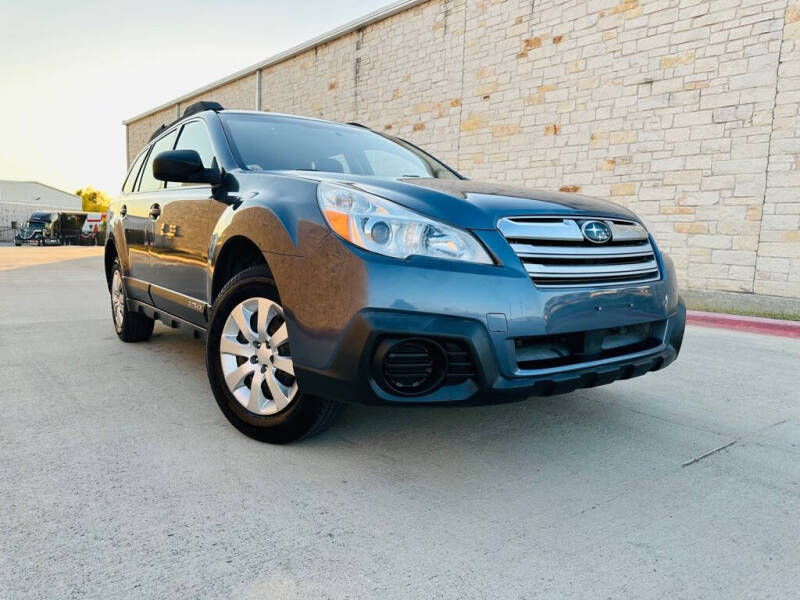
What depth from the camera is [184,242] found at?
10.9 ft

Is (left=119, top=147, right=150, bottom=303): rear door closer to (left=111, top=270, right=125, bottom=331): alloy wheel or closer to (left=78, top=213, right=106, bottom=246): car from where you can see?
(left=111, top=270, right=125, bottom=331): alloy wheel

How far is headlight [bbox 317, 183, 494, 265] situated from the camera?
6.75ft

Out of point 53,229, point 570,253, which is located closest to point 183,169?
point 570,253

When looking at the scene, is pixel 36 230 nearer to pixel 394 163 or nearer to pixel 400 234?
pixel 394 163

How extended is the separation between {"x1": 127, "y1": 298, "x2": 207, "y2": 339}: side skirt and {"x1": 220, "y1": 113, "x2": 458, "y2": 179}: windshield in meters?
0.99

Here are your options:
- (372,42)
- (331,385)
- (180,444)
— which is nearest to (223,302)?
(180,444)

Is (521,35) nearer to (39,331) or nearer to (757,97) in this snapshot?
(757,97)

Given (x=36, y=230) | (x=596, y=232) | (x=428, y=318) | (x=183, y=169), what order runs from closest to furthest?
1. (x=428, y=318)
2. (x=596, y=232)
3. (x=183, y=169)
4. (x=36, y=230)

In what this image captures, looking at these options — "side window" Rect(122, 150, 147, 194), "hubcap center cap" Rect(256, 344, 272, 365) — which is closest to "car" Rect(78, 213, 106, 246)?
"side window" Rect(122, 150, 147, 194)

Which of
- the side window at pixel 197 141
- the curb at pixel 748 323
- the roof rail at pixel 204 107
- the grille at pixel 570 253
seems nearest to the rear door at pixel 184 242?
the side window at pixel 197 141

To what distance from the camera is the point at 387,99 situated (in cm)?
1514

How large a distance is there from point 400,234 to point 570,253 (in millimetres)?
701

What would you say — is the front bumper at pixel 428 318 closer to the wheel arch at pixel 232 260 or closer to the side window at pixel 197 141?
the wheel arch at pixel 232 260

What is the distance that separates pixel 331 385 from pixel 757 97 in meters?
8.81
